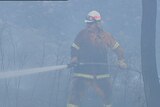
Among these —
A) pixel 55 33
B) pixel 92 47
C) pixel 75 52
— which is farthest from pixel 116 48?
pixel 55 33

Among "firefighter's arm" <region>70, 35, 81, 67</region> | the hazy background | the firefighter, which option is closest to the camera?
"firefighter's arm" <region>70, 35, 81, 67</region>

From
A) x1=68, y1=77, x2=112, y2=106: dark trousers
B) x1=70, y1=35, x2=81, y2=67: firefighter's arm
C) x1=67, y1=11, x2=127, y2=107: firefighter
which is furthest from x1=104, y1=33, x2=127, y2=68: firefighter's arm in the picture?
x1=70, y1=35, x2=81, y2=67: firefighter's arm

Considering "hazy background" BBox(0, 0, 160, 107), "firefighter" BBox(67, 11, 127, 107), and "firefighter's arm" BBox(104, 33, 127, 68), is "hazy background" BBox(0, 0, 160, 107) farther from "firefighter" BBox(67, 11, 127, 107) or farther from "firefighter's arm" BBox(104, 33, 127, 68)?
"firefighter's arm" BBox(104, 33, 127, 68)

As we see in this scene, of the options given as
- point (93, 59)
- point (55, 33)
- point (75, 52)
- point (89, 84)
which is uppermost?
point (55, 33)

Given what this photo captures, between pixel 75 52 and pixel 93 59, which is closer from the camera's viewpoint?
pixel 75 52

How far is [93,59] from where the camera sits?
691 centimetres

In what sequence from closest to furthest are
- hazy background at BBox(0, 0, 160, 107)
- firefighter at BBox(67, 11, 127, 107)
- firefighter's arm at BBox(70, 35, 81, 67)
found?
firefighter's arm at BBox(70, 35, 81, 67) → firefighter at BBox(67, 11, 127, 107) → hazy background at BBox(0, 0, 160, 107)

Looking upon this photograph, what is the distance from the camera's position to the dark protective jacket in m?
6.83

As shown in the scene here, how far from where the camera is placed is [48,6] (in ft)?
46.8

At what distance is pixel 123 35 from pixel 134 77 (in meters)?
3.50

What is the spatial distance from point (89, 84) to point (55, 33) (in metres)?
6.15

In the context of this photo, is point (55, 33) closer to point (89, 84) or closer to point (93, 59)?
point (93, 59)

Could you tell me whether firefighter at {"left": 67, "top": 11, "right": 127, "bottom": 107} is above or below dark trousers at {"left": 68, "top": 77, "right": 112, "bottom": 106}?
above

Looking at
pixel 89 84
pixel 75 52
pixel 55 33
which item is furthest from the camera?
pixel 55 33
